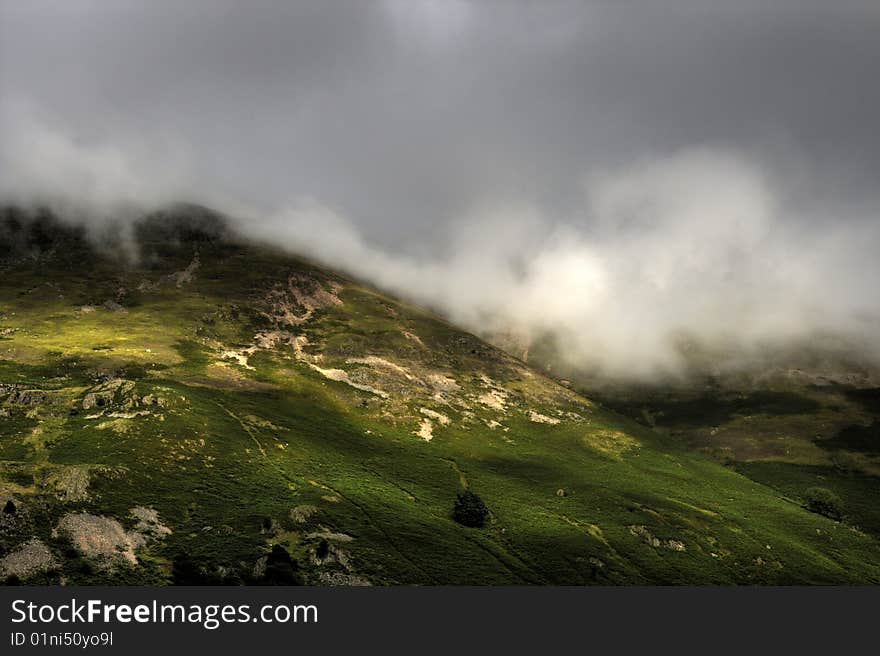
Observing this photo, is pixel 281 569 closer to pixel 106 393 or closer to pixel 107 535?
pixel 107 535

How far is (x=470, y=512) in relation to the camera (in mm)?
115312

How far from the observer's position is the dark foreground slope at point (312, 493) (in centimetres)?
7888

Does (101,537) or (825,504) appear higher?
(825,504)

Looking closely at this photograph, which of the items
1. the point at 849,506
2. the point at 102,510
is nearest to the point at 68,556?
the point at 102,510

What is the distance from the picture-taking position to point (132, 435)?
107938mm

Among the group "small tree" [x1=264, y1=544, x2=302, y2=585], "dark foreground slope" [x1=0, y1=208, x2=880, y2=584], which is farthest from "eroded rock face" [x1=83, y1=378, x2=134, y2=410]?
"small tree" [x1=264, y1=544, x2=302, y2=585]

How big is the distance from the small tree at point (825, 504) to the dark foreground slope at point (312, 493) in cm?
735

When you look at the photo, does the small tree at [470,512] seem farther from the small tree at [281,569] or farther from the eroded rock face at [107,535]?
the eroded rock face at [107,535]

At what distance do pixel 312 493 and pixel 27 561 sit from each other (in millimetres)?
49238

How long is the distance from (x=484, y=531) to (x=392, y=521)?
68.4ft

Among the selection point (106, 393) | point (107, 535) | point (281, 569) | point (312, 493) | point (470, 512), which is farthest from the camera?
point (106, 393)

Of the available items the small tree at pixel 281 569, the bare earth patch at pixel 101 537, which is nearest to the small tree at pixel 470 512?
the small tree at pixel 281 569

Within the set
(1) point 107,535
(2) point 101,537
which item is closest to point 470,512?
(1) point 107,535

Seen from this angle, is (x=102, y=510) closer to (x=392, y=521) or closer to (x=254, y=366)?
(x=392, y=521)
